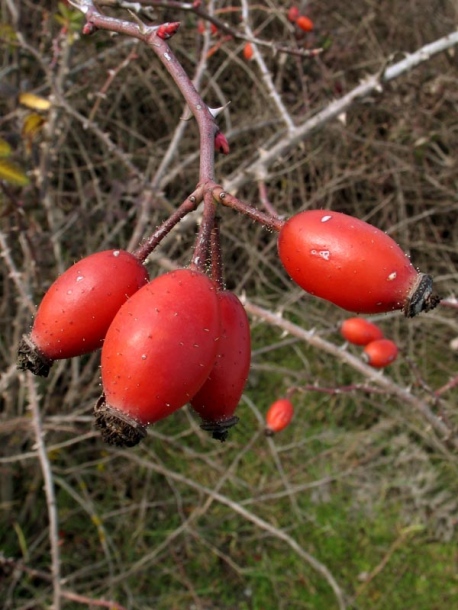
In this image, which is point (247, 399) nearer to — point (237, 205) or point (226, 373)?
point (226, 373)

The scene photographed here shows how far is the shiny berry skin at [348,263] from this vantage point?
74 centimetres

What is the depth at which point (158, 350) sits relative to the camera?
0.68 metres

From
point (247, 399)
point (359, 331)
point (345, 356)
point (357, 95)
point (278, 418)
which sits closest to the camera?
point (345, 356)

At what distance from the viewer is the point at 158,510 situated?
3828 millimetres

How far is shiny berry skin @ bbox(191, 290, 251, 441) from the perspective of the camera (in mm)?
796

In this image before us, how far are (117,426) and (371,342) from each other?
161 centimetres

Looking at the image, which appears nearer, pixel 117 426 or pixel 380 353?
pixel 117 426

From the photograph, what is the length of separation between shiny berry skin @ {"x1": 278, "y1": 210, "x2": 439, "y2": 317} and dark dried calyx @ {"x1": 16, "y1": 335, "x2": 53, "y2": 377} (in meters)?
0.39

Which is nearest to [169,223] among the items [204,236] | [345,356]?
[204,236]

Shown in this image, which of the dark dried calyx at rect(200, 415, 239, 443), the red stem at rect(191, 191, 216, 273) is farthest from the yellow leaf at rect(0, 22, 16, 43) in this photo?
the dark dried calyx at rect(200, 415, 239, 443)

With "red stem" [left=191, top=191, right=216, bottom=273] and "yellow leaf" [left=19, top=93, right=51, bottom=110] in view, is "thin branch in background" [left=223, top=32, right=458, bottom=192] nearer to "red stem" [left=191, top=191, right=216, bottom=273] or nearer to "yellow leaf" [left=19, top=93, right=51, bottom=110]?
"yellow leaf" [left=19, top=93, right=51, bottom=110]

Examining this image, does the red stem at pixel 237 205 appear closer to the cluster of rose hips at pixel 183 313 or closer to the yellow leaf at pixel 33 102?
the cluster of rose hips at pixel 183 313

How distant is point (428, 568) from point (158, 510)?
1732mm

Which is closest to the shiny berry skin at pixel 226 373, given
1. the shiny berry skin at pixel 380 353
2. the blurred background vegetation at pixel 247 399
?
the shiny berry skin at pixel 380 353
